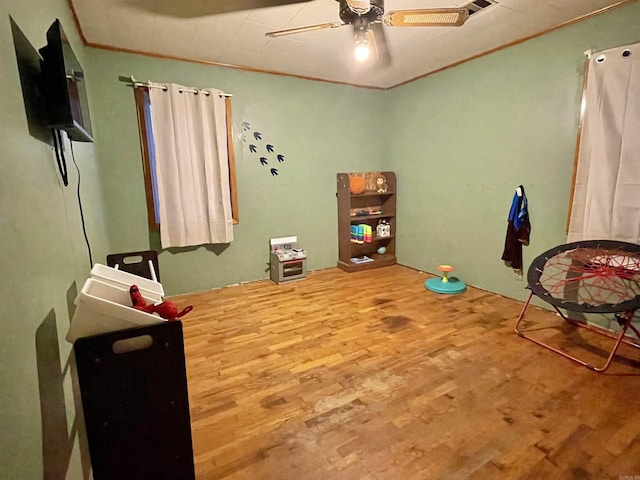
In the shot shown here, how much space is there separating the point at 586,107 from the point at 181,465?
3.34 metres

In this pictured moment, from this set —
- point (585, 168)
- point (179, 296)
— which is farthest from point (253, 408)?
point (585, 168)

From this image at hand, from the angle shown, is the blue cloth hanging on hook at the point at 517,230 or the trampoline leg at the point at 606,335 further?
the blue cloth hanging on hook at the point at 517,230

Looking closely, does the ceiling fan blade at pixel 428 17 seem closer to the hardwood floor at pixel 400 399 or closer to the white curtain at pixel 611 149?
the white curtain at pixel 611 149

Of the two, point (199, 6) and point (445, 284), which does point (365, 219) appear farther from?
point (199, 6)

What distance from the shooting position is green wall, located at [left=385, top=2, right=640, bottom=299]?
2.54 meters

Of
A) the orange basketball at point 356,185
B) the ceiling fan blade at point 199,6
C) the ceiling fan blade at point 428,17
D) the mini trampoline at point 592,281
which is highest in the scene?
the ceiling fan blade at point 199,6

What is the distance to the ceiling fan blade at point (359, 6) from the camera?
170 centimetres

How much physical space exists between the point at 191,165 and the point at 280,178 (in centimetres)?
101

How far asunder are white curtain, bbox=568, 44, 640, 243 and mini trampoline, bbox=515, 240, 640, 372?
15 cm

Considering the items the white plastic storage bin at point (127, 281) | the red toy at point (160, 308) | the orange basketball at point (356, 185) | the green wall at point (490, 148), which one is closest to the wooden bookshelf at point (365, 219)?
the orange basketball at point (356, 185)

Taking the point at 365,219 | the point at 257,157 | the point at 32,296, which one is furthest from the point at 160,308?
the point at 365,219

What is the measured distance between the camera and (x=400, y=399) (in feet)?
5.81

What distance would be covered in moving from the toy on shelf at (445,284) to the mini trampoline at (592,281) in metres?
0.78

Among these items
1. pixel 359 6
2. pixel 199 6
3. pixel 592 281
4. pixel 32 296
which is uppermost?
pixel 199 6
